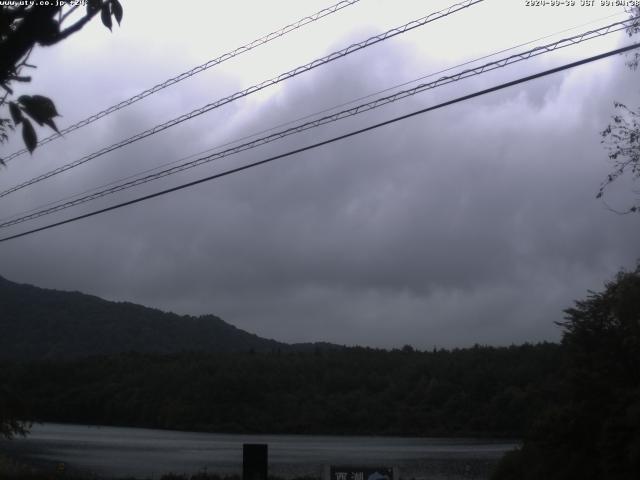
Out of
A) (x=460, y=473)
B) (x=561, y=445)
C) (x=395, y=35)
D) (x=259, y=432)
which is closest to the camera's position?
(x=395, y=35)

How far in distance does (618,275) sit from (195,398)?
48001 mm

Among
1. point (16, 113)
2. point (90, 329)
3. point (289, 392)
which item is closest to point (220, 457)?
point (16, 113)

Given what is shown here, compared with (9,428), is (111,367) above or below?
above

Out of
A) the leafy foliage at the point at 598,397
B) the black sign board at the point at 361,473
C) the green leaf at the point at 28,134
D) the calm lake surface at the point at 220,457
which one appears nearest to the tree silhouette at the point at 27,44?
the green leaf at the point at 28,134

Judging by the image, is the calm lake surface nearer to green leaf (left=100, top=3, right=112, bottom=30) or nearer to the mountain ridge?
green leaf (left=100, top=3, right=112, bottom=30)

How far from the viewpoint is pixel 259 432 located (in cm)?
5391

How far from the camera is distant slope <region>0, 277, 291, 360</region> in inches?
3051

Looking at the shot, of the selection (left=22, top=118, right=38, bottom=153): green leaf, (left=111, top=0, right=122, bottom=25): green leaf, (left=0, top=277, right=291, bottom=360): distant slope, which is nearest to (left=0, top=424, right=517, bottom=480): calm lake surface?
(left=111, top=0, right=122, bottom=25): green leaf

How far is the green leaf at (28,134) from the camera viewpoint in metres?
3.76

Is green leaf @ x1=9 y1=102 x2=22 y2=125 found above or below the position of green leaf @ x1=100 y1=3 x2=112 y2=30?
below

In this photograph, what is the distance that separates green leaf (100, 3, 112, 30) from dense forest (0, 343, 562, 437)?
136 feet

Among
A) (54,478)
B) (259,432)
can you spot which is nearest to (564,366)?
(54,478)

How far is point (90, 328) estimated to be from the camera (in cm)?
8962

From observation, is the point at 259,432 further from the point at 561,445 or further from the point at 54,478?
the point at 561,445
